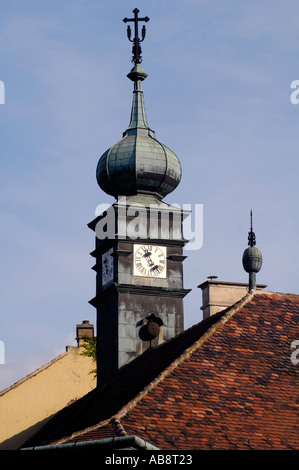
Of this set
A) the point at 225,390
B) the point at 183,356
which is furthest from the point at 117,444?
the point at 183,356

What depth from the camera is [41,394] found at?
44.3m

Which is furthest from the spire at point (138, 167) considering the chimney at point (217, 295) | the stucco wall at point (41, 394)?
the stucco wall at point (41, 394)

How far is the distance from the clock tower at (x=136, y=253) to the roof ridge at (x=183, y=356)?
693cm

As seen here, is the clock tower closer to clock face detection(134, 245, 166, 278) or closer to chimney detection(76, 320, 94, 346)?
clock face detection(134, 245, 166, 278)

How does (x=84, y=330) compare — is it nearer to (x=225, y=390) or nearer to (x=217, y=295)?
(x=217, y=295)

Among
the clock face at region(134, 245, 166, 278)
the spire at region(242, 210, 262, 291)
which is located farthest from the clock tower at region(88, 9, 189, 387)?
the spire at region(242, 210, 262, 291)

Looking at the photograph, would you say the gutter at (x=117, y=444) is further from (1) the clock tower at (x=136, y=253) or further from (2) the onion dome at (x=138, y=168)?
(2) the onion dome at (x=138, y=168)

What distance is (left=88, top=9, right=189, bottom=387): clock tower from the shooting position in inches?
1467

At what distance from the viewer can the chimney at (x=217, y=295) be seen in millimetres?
40156

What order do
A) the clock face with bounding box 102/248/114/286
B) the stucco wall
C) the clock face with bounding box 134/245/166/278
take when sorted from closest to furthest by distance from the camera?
the clock face with bounding box 134/245/166/278 → the clock face with bounding box 102/248/114/286 → the stucco wall

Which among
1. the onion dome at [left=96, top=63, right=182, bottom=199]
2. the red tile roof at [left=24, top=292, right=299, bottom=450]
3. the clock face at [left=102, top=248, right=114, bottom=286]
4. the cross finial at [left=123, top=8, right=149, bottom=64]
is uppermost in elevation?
the cross finial at [left=123, top=8, right=149, bottom=64]

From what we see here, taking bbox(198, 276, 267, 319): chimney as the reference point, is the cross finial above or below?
above

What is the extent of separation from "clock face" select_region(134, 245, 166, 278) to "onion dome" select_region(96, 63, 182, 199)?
1941 mm

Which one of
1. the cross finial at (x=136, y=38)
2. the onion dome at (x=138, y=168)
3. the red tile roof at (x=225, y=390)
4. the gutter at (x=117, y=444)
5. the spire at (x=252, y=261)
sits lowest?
the gutter at (x=117, y=444)
